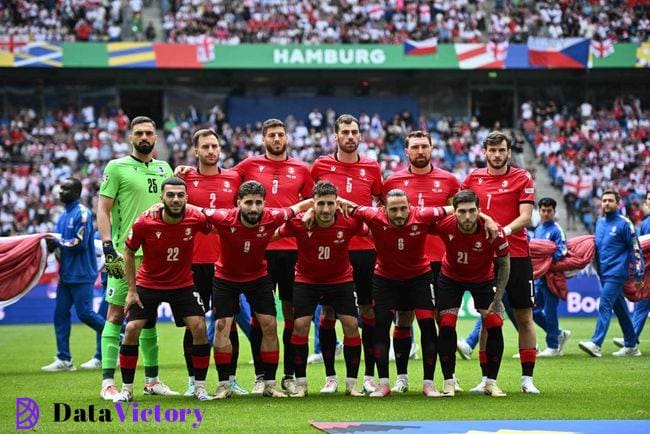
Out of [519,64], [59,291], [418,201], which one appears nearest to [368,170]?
[418,201]

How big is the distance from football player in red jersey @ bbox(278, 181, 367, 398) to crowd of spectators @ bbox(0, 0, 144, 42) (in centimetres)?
2970

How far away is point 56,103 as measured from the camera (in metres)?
39.7

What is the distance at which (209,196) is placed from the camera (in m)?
10.2

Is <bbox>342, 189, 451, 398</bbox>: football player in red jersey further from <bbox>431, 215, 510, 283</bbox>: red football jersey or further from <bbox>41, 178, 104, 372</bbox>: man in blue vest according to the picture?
<bbox>41, 178, 104, 372</bbox>: man in blue vest

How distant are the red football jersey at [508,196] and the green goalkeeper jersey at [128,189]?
10.5 feet

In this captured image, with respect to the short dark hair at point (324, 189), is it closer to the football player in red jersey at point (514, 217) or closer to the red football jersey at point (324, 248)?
the red football jersey at point (324, 248)

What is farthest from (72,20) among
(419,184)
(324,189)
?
(324,189)

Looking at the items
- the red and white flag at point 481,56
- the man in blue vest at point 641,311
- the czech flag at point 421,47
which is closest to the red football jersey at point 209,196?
the man in blue vest at point 641,311

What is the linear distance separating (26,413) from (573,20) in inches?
1394

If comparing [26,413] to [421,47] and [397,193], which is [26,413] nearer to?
[397,193]

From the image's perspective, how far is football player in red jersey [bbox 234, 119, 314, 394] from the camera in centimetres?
1019

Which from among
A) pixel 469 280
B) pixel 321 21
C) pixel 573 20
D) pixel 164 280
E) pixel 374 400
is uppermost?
pixel 321 21

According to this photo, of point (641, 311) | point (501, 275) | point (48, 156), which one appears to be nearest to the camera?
point (501, 275)

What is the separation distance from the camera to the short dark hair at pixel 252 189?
9.30 metres
